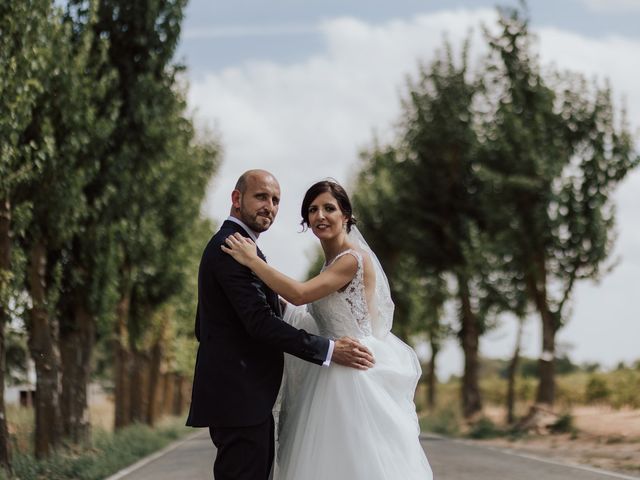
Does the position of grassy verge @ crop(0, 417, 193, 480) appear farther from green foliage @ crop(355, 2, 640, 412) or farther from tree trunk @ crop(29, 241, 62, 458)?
green foliage @ crop(355, 2, 640, 412)

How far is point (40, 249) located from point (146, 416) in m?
16.9

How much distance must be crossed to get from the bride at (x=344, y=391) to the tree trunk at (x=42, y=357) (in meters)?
12.6

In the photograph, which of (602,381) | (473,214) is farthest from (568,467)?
(602,381)

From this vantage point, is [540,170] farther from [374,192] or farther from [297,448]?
[297,448]

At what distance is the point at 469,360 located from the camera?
35.1 metres

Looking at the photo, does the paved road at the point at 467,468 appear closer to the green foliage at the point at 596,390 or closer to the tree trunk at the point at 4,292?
the tree trunk at the point at 4,292

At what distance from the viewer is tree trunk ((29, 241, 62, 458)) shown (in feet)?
60.3

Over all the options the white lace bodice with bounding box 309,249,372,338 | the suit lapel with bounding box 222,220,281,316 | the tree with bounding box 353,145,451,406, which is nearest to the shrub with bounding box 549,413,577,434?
the tree with bounding box 353,145,451,406

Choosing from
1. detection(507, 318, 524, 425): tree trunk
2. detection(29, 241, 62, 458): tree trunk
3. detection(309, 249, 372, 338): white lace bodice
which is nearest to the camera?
detection(309, 249, 372, 338): white lace bodice

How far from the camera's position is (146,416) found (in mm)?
34938

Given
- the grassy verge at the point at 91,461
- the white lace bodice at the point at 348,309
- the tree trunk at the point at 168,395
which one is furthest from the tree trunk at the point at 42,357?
the tree trunk at the point at 168,395

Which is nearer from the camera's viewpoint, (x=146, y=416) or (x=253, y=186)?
(x=253, y=186)

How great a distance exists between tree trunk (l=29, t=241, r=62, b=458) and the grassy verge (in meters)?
0.57

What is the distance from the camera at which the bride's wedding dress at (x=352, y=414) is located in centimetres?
633
